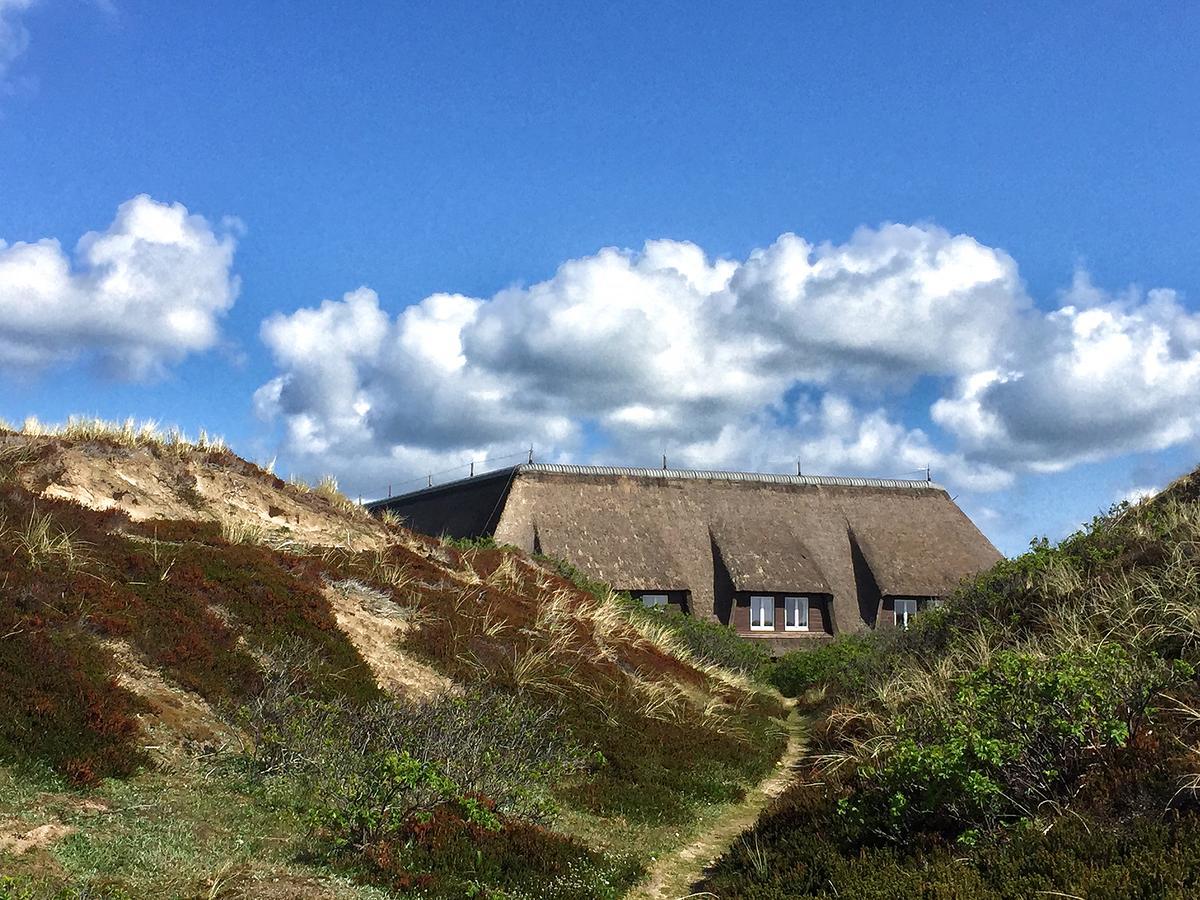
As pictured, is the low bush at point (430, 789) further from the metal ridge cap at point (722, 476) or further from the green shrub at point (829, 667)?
the metal ridge cap at point (722, 476)

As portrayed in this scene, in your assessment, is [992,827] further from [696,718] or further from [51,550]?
[51,550]

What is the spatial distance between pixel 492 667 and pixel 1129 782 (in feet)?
36.0

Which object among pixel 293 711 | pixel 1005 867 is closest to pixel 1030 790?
pixel 1005 867

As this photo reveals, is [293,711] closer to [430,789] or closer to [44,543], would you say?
[430,789]

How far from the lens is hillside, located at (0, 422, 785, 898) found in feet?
32.8

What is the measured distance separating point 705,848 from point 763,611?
A: 2952 cm

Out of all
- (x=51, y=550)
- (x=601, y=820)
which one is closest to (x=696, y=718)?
(x=601, y=820)

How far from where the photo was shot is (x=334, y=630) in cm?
1684

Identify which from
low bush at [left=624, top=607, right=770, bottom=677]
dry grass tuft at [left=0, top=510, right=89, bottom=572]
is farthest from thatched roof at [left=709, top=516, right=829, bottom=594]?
dry grass tuft at [left=0, top=510, right=89, bottom=572]

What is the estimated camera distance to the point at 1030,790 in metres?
9.87

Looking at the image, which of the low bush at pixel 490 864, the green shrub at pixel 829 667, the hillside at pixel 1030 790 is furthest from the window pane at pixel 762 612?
the low bush at pixel 490 864

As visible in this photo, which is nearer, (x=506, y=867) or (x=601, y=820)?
(x=506, y=867)

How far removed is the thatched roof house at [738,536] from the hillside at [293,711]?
16.8 m

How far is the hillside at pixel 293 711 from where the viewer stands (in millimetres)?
9992
